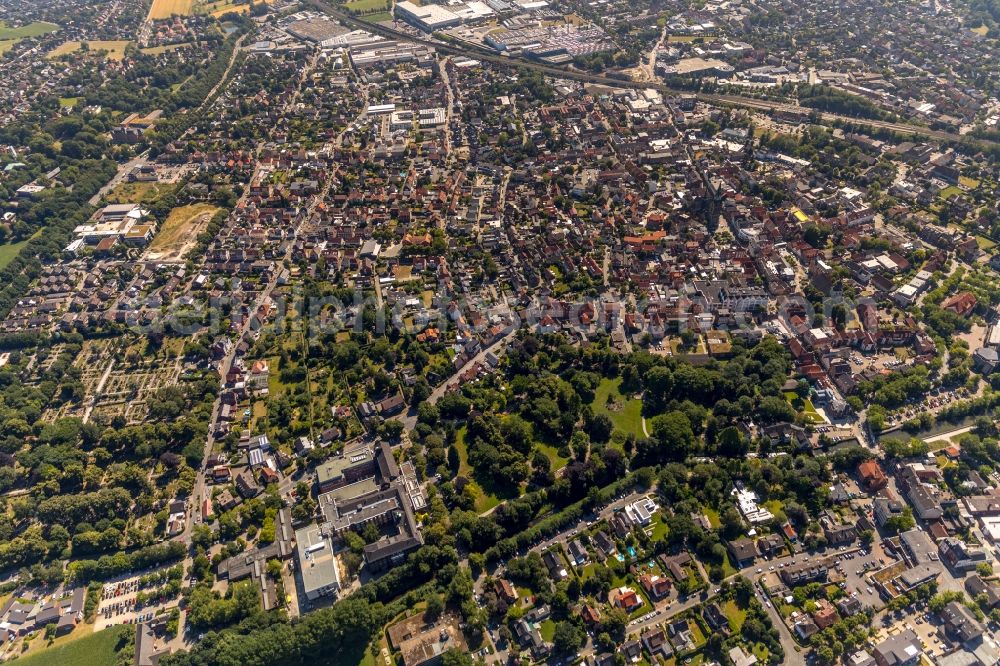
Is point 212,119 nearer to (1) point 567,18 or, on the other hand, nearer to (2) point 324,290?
(2) point 324,290

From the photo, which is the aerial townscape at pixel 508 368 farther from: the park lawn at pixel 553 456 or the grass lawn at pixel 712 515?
the park lawn at pixel 553 456

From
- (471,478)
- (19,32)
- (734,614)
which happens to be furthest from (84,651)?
(19,32)

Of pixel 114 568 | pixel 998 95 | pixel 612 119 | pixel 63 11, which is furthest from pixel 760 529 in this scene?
pixel 63 11

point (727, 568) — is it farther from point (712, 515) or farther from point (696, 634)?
point (696, 634)

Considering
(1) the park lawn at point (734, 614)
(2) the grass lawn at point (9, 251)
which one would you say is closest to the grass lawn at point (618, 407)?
(1) the park lawn at point (734, 614)

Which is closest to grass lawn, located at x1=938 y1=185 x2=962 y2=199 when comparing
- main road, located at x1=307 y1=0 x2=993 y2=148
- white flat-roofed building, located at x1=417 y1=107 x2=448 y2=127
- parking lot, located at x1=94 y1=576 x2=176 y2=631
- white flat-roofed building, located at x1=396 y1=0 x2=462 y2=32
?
main road, located at x1=307 y1=0 x2=993 y2=148
